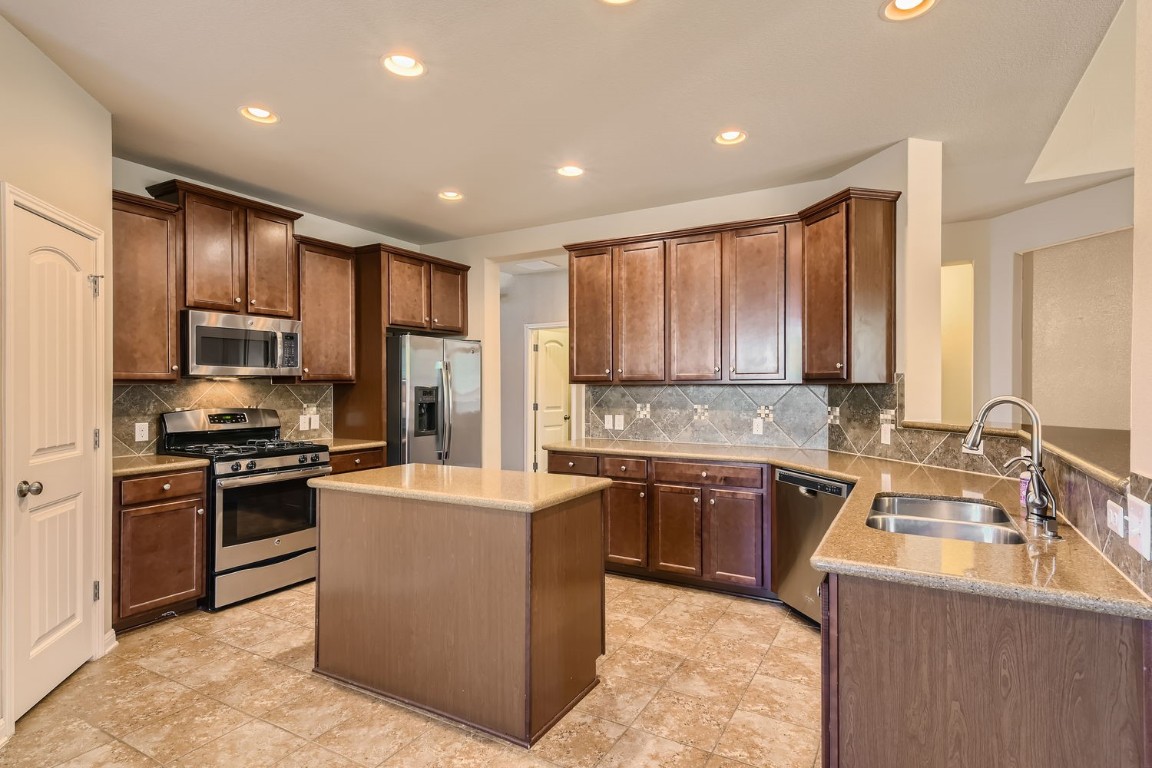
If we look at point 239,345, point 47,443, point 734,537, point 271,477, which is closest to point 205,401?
point 239,345

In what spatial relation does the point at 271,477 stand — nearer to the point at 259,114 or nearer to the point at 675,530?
the point at 259,114

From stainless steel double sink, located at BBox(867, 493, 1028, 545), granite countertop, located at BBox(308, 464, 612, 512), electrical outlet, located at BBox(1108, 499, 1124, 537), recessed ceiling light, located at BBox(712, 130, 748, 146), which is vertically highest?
recessed ceiling light, located at BBox(712, 130, 748, 146)

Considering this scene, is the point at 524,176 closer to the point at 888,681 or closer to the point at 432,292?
the point at 432,292

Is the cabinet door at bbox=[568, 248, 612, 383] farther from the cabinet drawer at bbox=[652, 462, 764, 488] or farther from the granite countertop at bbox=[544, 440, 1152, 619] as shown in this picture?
the granite countertop at bbox=[544, 440, 1152, 619]

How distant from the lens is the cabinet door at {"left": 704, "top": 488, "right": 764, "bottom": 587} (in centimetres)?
353

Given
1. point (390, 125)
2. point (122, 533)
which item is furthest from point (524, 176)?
point (122, 533)

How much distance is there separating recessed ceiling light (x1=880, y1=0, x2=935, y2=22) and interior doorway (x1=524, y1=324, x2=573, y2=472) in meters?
4.93

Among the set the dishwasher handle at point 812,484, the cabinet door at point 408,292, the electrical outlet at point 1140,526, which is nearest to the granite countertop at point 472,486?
the dishwasher handle at point 812,484

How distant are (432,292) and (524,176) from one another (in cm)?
162

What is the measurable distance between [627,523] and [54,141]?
3539 mm

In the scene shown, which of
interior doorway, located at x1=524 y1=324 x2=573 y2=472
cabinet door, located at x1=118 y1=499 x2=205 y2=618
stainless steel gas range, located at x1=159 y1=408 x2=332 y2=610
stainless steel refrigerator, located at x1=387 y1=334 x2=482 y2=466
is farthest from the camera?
interior doorway, located at x1=524 y1=324 x2=573 y2=472

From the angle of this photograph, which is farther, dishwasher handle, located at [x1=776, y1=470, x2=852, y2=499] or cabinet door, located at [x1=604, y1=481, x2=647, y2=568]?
cabinet door, located at [x1=604, y1=481, x2=647, y2=568]

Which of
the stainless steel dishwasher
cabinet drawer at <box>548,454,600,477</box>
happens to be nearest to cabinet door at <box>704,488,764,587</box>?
the stainless steel dishwasher

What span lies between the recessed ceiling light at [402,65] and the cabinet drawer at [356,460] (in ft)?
8.67
